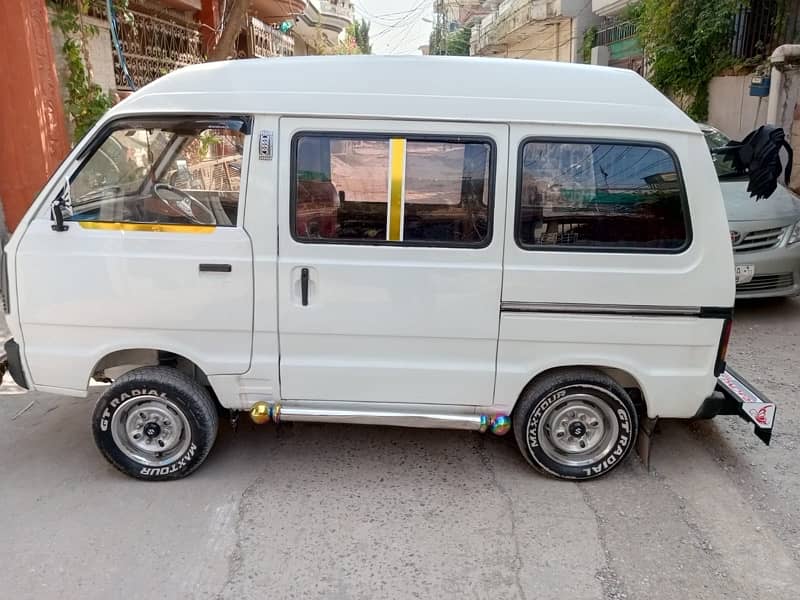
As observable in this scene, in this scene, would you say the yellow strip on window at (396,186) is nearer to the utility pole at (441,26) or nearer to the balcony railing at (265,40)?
the balcony railing at (265,40)

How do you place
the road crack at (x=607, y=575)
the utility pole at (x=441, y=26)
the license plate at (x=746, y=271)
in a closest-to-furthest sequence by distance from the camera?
the road crack at (x=607, y=575) → the license plate at (x=746, y=271) → the utility pole at (x=441, y=26)

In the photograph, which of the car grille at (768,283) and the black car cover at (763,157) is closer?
the black car cover at (763,157)

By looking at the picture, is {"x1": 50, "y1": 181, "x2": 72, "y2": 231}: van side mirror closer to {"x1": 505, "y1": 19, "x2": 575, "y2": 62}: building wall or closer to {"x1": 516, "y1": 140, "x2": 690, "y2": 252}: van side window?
{"x1": 516, "y1": 140, "x2": 690, "y2": 252}: van side window

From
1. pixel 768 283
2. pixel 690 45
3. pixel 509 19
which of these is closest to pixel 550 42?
pixel 509 19

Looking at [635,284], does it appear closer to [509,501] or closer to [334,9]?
[509,501]

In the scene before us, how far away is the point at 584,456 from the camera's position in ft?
11.6

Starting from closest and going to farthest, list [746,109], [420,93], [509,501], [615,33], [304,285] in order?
[420,93], [304,285], [509,501], [746,109], [615,33]

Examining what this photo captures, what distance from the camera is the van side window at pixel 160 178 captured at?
327 cm

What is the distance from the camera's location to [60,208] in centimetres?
320

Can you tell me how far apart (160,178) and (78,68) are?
16.2 feet

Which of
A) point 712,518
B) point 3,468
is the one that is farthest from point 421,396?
point 3,468

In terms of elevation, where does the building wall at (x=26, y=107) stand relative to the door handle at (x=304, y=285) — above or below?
above

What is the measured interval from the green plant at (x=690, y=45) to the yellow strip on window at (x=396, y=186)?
10.4 metres

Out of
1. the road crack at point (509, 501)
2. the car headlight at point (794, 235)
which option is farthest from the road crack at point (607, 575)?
the car headlight at point (794, 235)
